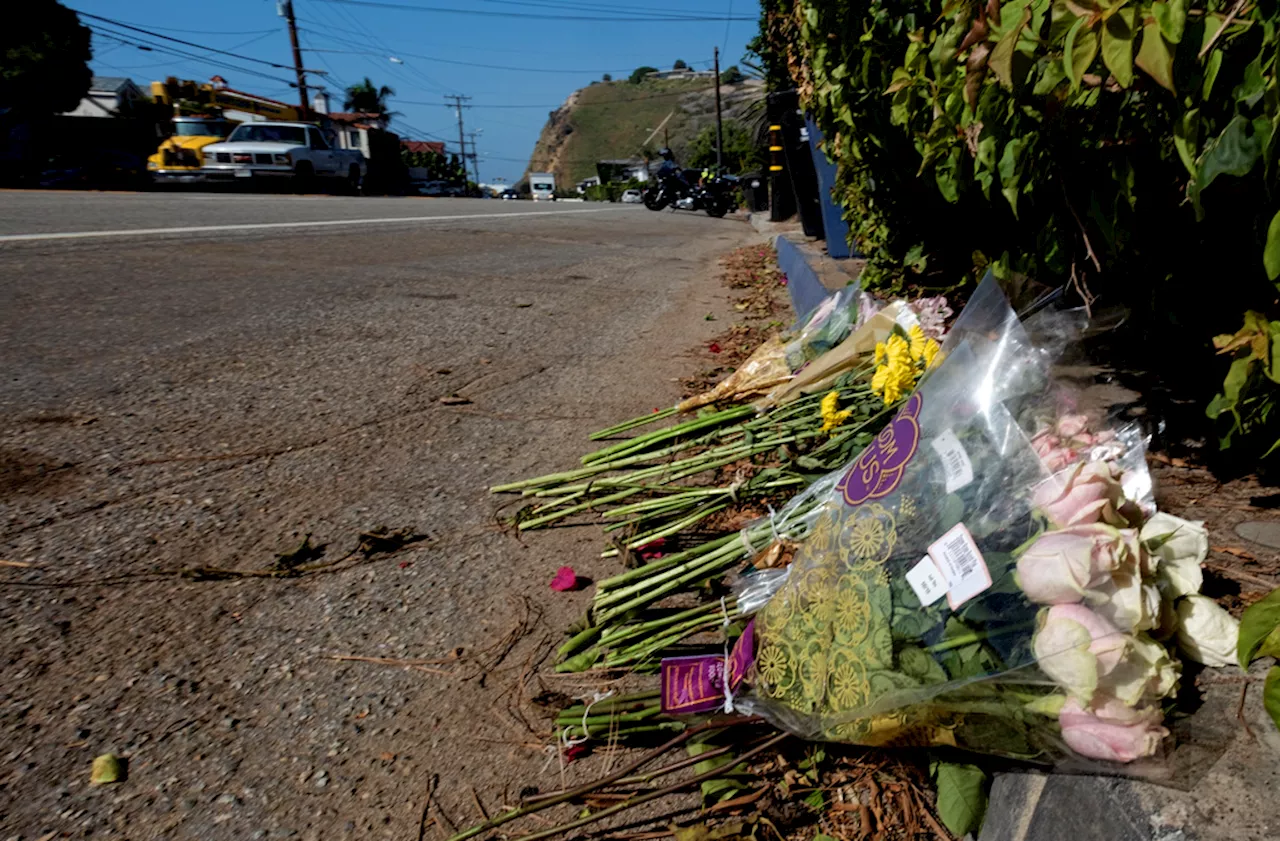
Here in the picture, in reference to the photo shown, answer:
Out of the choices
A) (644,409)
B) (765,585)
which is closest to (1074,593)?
(765,585)

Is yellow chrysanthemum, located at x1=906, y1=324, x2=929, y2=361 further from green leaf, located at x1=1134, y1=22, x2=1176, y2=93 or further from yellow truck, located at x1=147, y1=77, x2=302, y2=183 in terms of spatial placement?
yellow truck, located at x1=147, y1=77, x2=302, y2=183

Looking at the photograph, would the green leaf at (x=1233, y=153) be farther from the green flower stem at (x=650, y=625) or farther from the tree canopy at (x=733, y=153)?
the tree canopy at (x=733, y=153)

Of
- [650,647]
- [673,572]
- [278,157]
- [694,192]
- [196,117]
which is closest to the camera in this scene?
[650,647]

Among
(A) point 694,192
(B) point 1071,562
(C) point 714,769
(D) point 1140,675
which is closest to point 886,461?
(B) point 1071,562

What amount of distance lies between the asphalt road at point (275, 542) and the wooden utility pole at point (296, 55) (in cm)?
4248

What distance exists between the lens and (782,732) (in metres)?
1.59

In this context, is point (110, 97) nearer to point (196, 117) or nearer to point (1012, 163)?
point (196, 117)

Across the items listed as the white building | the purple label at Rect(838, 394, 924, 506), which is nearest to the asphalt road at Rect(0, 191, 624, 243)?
the purple label at Rect(838, 394, 924, 506)

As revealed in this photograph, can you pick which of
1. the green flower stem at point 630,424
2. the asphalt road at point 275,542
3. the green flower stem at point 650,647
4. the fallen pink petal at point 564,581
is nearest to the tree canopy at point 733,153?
the asphalt road at point 275,542

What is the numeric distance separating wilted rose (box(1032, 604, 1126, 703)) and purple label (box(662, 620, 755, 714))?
58 centimetres

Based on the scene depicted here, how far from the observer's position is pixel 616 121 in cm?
15125

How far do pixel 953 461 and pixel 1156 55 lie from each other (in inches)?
25.1

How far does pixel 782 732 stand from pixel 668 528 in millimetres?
828

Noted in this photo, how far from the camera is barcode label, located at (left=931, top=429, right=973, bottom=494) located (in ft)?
4.43
